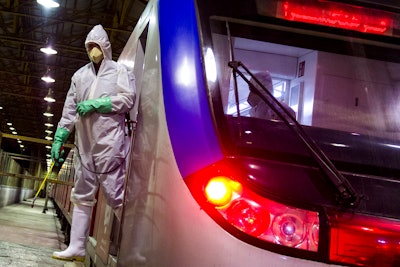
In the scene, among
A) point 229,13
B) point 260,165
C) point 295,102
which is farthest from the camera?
point 295,102

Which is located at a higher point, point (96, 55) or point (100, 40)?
point (100, 40)

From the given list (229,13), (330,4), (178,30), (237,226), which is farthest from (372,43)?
(237,226)

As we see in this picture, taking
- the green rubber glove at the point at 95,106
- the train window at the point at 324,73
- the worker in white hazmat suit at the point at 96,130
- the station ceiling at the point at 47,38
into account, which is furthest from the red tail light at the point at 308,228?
the station ceiling at the point at 47,38

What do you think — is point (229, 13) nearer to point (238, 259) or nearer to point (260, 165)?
point (260, 165)

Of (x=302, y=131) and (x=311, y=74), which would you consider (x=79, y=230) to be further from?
(x=302, y=131)

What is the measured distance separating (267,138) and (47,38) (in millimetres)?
13912

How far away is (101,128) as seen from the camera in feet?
11.4

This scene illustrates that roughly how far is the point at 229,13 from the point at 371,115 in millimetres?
852

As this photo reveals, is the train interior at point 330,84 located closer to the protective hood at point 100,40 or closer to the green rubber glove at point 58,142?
the protective hood at point 100,40

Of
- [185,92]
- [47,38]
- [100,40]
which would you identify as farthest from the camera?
[47,38]

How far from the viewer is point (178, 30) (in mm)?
2443

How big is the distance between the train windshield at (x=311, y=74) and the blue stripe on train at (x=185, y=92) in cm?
8

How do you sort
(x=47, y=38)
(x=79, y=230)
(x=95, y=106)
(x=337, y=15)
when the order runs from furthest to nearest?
1. (x=47, y=38)
2. (x=79, y=230)
3. (x=95, y=106)
4. (x=337, y=15)

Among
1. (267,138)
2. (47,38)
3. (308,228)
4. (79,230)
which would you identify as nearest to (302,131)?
(267,138)
